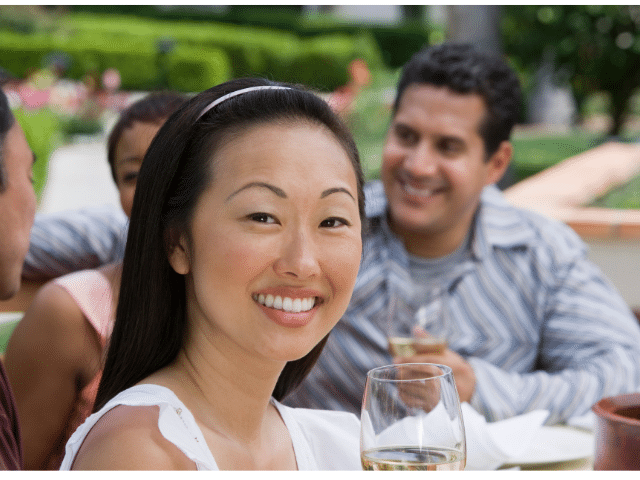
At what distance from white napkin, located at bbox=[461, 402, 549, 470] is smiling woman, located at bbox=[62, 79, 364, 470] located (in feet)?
1.70

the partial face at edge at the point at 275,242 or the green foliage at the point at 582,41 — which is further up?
the green foliage at the point at 582,41

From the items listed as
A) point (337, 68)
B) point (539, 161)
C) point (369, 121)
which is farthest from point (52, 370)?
point (337, 68)

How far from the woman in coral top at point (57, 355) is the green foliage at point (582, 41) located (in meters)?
10.3

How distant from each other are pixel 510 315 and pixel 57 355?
1725mm

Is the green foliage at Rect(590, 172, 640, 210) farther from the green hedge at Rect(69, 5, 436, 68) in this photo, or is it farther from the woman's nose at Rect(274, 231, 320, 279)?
the green hedge at Rect(69, 5, 436, 68)

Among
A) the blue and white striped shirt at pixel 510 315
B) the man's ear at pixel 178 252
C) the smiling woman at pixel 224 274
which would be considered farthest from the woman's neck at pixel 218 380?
the blue and white striped shirt at pixel 510 315

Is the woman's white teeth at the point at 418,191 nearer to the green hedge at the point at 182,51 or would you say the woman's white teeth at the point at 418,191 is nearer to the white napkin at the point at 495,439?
→ the white napkin at the point at 495,439

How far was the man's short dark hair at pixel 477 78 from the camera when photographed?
126 inches

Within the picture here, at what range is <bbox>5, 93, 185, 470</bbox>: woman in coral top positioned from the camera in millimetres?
2246

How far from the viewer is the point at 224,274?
4.47 ft

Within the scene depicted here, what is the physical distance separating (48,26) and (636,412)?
26.1 meters

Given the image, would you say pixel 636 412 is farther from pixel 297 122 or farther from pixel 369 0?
pixel 369 0

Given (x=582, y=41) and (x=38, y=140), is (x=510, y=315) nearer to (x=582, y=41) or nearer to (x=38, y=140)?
(x=38, y=140)

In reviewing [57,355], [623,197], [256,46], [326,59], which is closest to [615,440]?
[57,355]
